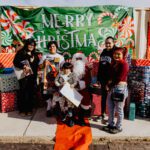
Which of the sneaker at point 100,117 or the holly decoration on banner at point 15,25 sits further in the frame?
the holly decoration on banner at point 15,25

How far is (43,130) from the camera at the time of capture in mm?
5781

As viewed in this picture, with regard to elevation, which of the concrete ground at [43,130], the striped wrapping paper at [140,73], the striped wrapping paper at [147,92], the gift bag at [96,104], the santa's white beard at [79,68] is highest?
the santa's white beard at [79,68]

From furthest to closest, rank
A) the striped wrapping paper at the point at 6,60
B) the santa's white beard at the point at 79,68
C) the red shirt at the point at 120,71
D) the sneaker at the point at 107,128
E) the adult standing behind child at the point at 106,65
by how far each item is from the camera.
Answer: the striped wrapping paper at the point at 6,60 < the santa's white beard at the point at 79,68 < the adult standing behind child at the point at 106,65 < the sneaker at the point at 107,128 < the red shirt at the point at 120,71

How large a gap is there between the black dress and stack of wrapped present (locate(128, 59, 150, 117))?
211cm

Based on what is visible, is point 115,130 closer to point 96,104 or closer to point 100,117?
point 100,117

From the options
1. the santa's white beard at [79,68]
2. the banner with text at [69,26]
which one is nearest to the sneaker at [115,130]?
the santa's white beard at [79,68]

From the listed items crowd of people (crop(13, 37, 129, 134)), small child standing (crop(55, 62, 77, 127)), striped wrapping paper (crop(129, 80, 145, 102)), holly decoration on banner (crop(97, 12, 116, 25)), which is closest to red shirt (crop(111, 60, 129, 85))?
crowd of people (crop(13, 37, 129, 134))

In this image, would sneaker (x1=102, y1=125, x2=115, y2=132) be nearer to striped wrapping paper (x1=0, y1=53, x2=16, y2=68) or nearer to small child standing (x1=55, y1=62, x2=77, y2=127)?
small child standing (x1=55, y1=62, x2=77, y2=127)

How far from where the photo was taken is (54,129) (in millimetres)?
5812

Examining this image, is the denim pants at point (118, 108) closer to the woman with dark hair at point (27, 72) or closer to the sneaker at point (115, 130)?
the sneaker at point (115, 130)

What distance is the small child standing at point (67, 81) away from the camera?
6.04 meters

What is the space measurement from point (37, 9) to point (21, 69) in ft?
6.43

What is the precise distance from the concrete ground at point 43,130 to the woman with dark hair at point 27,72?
249 mm

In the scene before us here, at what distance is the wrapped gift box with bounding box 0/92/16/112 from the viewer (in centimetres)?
680
